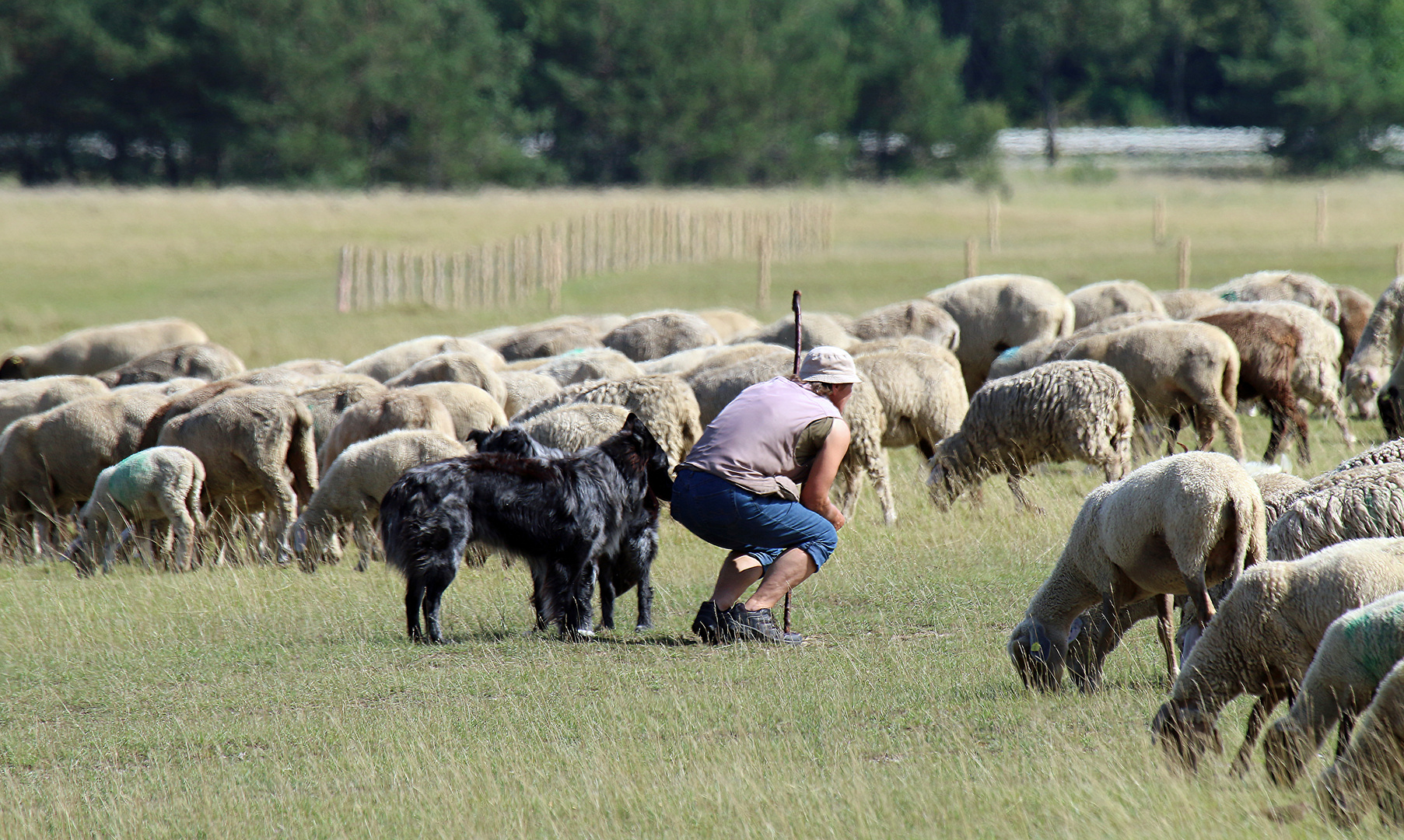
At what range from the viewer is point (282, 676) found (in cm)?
733

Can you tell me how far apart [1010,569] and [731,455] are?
252 cm

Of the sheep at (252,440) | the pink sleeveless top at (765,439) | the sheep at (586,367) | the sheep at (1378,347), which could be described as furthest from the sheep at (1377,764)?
the sheep at (1378,347)

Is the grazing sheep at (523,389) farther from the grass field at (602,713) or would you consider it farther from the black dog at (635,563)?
the black dog at (635,563)

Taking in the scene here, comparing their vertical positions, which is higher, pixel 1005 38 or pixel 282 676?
pixel 1005 38

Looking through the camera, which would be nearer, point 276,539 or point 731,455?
point 731,455

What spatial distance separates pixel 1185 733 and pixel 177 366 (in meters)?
15.0

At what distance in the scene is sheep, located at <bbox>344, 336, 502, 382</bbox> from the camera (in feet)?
52.1

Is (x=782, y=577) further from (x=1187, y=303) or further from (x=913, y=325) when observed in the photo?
(x=1187, y=303)

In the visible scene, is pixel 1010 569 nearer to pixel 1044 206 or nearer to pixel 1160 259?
pixel 1160 259

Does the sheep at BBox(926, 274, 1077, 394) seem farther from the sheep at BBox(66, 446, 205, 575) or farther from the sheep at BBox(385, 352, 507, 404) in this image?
the sheep at BBox(66, 446, 205, 575)

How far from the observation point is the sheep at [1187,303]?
1630 centimetres

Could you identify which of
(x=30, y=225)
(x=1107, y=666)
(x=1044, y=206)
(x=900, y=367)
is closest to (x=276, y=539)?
(x=900, y=367)

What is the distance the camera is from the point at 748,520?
24.1ft

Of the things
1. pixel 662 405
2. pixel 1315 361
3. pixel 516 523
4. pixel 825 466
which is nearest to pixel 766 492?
pixel 825 466
